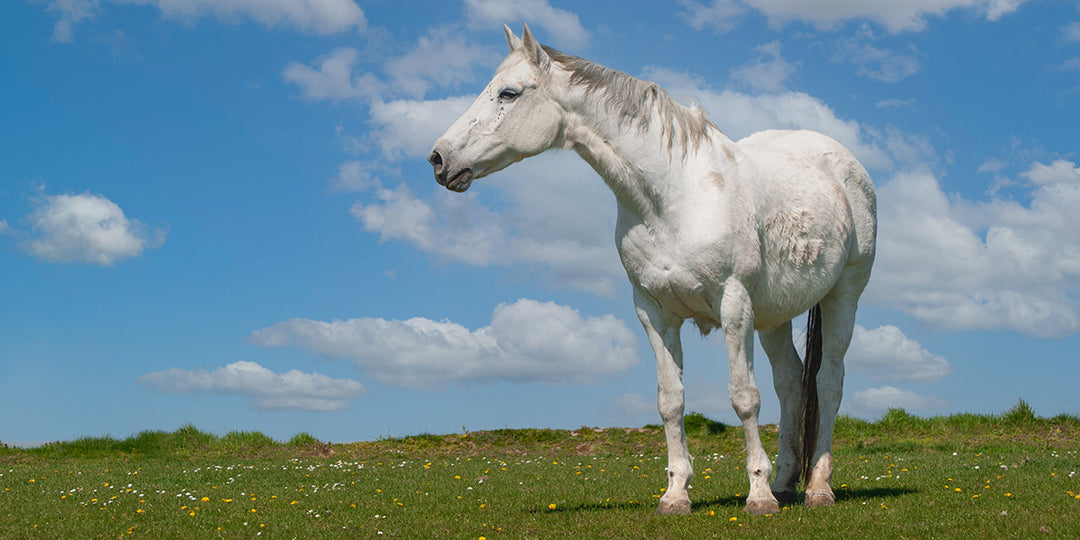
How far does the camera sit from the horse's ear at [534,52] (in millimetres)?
6613

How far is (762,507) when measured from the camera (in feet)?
22.2

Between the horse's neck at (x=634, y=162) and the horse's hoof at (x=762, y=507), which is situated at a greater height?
the horse's neck at (x=634, y=162)

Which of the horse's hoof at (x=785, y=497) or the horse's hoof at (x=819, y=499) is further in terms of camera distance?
the horse's hoof at (x=785, y=497)

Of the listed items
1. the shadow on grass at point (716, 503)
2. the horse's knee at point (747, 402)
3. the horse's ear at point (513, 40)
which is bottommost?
the shadow on grass at point (716, 503)

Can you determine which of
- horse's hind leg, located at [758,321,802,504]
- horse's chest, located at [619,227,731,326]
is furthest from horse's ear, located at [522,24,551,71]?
horse's hind leg, located at [758,321,802,504]

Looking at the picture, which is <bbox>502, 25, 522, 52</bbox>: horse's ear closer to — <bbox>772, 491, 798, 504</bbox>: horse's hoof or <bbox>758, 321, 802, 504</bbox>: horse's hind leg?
<bbox>758, 321, 802, 504</bbox>: horse's hind leg

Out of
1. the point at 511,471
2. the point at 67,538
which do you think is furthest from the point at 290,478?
the point at 67,538

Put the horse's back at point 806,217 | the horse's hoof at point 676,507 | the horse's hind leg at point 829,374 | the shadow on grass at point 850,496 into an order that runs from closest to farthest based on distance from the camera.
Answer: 1. the horse's hoof at point 676,507
2. the horse's back at point 806,217
3. the shadow on grass at point 850,496
4. the horse's hind leg at point 829,374

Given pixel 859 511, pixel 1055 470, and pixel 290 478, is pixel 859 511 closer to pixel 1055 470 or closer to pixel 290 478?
pixel 1055 470

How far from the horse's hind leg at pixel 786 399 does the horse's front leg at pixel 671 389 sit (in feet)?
5.26

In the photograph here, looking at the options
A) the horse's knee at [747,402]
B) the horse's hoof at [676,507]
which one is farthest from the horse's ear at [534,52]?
the horse's hoof at [676,507]

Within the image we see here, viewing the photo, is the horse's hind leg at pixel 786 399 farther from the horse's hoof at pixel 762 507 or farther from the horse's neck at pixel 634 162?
the horse's neck at pixel 634 162

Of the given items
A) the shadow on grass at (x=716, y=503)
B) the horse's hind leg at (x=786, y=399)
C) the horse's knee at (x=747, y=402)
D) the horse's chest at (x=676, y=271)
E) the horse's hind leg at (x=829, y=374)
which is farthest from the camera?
the horse's hind leg at (x=786, y=399)

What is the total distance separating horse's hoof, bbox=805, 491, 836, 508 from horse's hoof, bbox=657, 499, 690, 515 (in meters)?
1.43
